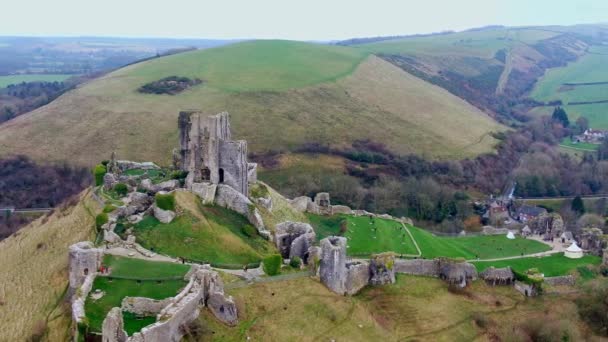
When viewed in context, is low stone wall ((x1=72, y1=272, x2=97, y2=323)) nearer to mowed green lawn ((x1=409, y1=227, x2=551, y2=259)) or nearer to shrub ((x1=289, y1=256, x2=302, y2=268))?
shrub ((x1=289, y1=256, x2=302, y2=268))

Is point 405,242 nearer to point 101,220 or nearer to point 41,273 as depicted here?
point 101,220

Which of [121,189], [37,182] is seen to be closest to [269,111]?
[37,182]

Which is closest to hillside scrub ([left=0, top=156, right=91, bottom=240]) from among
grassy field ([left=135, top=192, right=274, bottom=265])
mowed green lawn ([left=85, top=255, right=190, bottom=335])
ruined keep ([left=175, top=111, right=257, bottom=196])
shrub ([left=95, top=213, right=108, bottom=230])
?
ruined keep ([left=175, top=111, right=257, bottom=196])

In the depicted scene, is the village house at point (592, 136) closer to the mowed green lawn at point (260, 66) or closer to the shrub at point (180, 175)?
the mowed green lawn at point (260, 66)

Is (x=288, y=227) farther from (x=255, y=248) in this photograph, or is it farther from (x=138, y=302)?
(x=138, y=302)

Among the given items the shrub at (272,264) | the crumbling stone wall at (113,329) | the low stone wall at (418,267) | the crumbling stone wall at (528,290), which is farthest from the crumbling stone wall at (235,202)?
the crumbling stone wall at (113,329)

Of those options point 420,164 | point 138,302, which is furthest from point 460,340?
point 420,164

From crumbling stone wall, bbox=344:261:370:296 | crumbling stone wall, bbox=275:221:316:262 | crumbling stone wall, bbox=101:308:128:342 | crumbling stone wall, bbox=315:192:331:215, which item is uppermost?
crumbling stone wall, bbox=101:308:128:342
